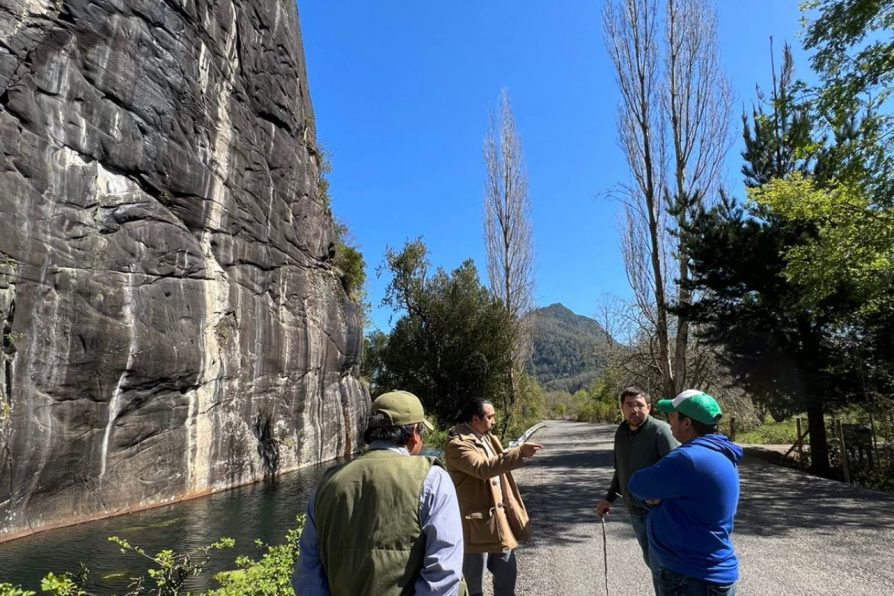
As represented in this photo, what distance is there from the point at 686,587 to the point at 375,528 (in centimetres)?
169

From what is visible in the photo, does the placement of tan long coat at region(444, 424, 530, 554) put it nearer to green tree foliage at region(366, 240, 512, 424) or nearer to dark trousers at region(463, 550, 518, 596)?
dark trousers at region(463, 550, 518, 596)

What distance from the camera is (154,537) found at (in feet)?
32.7

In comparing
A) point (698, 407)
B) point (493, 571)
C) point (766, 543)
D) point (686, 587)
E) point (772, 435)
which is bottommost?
point (772, 435)

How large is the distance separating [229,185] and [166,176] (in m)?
2.75

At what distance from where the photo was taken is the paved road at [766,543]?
203 inches

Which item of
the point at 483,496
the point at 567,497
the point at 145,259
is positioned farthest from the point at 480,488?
the point at 145,259

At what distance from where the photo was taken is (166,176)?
1428 cm

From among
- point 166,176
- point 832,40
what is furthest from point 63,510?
point 832,40

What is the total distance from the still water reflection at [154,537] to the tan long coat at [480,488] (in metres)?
4.76

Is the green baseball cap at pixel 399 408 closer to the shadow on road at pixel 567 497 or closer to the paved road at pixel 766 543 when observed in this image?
the paved road at pixel 766 543

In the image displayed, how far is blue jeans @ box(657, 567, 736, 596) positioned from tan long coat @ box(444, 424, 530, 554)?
3.26 ft

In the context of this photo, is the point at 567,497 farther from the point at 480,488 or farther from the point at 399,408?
the point at 399,408

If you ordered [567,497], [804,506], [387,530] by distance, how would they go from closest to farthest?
1. [387,530]
2. [804,506]
3. [567,497]

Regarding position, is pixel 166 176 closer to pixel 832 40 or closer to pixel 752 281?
pixel 832 40
